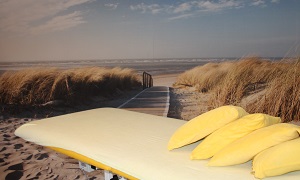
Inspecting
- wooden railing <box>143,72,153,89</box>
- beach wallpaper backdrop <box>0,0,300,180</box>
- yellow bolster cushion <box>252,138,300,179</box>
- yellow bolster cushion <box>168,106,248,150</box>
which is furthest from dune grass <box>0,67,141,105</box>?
yellow bolster cushion <box>252,138,300,179</box>

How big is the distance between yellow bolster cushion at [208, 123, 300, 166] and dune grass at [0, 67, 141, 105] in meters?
3.26

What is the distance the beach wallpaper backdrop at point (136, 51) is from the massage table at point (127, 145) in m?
1.60

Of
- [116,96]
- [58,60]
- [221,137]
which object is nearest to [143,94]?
[116,96]

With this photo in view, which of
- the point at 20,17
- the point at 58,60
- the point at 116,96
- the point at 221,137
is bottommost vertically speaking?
the point at 116,96

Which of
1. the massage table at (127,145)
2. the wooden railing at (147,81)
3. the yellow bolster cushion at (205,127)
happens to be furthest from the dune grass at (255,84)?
the yellow bolster cushion at (205,127)

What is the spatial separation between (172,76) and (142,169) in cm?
368

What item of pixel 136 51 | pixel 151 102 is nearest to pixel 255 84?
pixel 151 102

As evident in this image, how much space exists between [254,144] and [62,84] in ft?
11.2

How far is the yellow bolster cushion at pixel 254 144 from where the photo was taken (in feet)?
3.84

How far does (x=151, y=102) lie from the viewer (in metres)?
4.34

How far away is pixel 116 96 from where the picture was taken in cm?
474

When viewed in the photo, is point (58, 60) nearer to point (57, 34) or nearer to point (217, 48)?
point (57, 34)

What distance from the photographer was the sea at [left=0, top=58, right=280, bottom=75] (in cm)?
418

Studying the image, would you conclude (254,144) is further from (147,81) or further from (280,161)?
(147,81)
